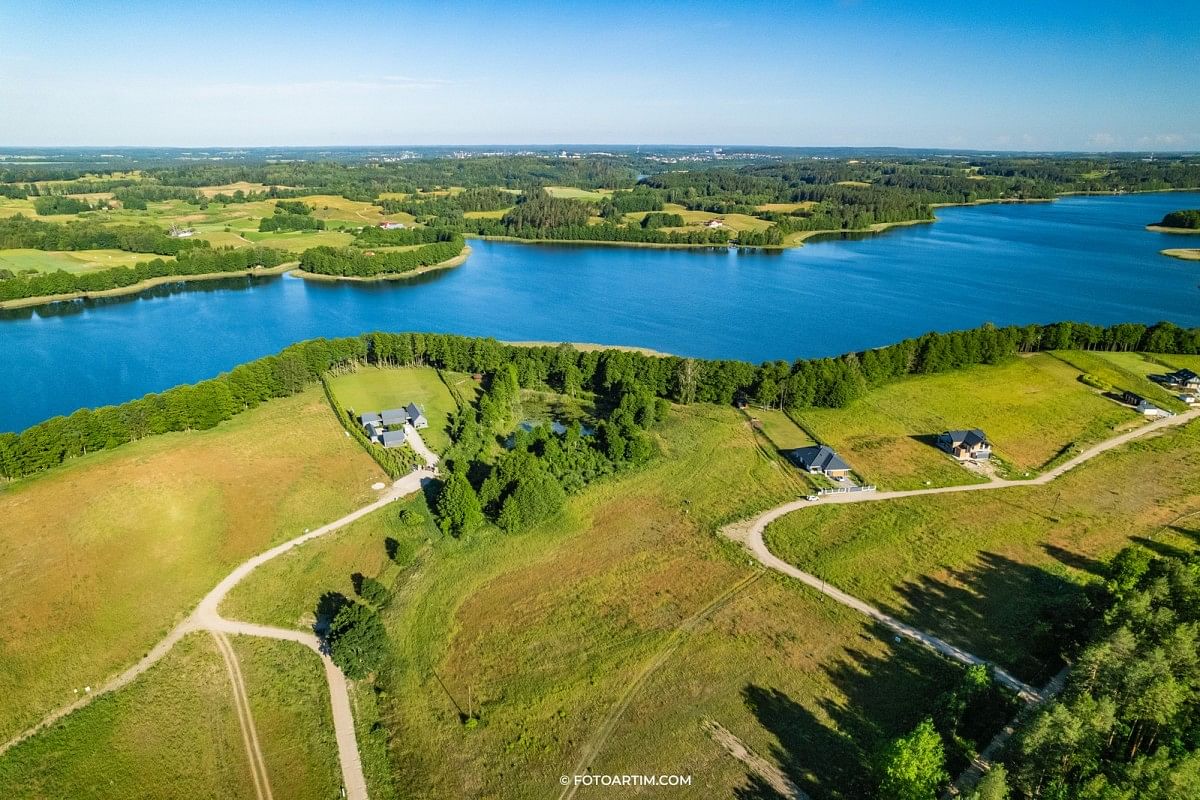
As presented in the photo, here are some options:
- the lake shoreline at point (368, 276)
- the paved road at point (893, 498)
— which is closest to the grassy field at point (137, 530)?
the paved road at point (893, 498)

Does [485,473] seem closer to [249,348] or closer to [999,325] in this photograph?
[249,348]

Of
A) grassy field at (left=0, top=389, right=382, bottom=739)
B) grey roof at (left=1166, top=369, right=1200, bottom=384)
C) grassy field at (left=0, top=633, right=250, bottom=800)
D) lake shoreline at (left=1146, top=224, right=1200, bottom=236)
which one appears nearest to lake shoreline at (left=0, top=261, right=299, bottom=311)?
grassy field at (left=0, top=389, right=382, bottom=739)

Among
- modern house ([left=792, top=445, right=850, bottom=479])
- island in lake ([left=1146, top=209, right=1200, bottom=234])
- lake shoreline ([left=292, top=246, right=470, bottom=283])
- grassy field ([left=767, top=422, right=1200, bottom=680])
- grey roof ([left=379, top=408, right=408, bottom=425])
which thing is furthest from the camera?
island in lake ([left=1146, top=209, right=1200, bottom=234])

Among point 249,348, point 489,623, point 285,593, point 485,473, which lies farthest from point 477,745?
point 249,348

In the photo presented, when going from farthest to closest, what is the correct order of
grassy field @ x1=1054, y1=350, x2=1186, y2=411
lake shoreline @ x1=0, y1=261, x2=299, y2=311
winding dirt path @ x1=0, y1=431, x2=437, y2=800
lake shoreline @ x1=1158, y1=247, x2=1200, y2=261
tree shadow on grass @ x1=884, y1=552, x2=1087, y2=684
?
1. lake shoreline @ x1=1158, y1=247, x2=1200, y2=261
2. lake shoreline @ x1=0, y1=261, x2=299, y2=311
3. grassy field @ x1=1054, y1=350, x2=1186, y2=411
4. tree shadow on grass @ x1=884, y1=552, x2=1087, y2=684
5. winding dirt path @ x1=0, y1=431, x2=437, y2=800

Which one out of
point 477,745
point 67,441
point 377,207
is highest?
point 377,207

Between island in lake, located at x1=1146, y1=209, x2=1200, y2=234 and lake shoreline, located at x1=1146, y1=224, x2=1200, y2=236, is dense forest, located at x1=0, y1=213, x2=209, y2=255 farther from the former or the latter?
island in lake, located at x1=1146, y1=209, x2=1200, y2=234
